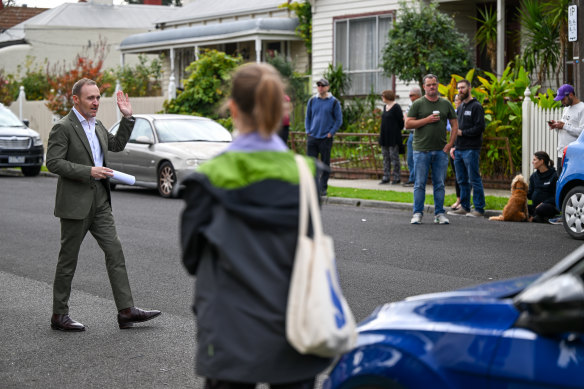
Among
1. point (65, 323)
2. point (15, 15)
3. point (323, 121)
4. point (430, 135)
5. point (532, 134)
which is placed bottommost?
point (65, 323)

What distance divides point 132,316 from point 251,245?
3966 mm

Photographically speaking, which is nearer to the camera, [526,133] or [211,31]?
[526,133]

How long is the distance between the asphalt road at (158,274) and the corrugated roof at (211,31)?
46.3 ft

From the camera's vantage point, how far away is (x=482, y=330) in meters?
3.22

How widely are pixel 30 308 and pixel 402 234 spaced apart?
5.59 meters

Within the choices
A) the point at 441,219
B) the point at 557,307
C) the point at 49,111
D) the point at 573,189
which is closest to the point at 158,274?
the point at 441,219

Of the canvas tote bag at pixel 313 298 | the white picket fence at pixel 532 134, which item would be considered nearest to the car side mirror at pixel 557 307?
the canvas tote bag at pixel 313 298

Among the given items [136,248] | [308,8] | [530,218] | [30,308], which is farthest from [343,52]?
[30,308]

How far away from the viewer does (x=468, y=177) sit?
13.9 meters

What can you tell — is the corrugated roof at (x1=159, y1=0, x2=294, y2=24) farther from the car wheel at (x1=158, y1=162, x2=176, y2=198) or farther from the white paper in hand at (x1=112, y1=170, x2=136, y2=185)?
the white paper in hand at (x1=112, y1=170, x2=136, y2=185)

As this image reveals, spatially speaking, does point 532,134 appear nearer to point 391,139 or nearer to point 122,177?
point 391,139

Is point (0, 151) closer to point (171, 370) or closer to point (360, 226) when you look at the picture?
point (360, 226)

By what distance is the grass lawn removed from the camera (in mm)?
14602

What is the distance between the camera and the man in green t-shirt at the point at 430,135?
12.5 metres
